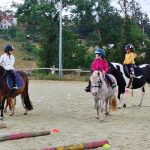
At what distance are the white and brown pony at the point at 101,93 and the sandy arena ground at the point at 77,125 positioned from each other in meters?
0.36

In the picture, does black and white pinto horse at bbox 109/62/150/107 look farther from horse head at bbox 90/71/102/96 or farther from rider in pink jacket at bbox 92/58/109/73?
horse head at bbox 90/71/102/96

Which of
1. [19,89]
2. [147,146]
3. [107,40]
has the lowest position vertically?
[147,146]

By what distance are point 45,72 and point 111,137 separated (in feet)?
103

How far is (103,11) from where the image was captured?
1932 inches

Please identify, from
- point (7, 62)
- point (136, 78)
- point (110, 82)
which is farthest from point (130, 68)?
point (7, 62)

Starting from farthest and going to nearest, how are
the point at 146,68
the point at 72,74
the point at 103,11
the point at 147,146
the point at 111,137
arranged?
the point at 103,11
the point at 72,74
the point at 146,68
the point at 111,137
the point at 147,146

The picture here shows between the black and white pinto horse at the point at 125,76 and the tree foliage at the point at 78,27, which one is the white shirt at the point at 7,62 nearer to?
the black and white pinto horse at the point at 125,76

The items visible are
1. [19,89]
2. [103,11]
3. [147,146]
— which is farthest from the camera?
[103,11]

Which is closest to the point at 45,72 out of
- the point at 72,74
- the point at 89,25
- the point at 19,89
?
the point at 72,74

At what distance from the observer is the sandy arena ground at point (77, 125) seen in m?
10.5

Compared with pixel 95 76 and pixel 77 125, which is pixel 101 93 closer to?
pixel 95 76

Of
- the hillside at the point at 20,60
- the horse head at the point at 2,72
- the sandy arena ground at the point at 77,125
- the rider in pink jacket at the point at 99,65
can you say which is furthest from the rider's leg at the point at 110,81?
the hillside at the point at 20,60

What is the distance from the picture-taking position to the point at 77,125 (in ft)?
43.8

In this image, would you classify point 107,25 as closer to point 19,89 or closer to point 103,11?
point 103,11
